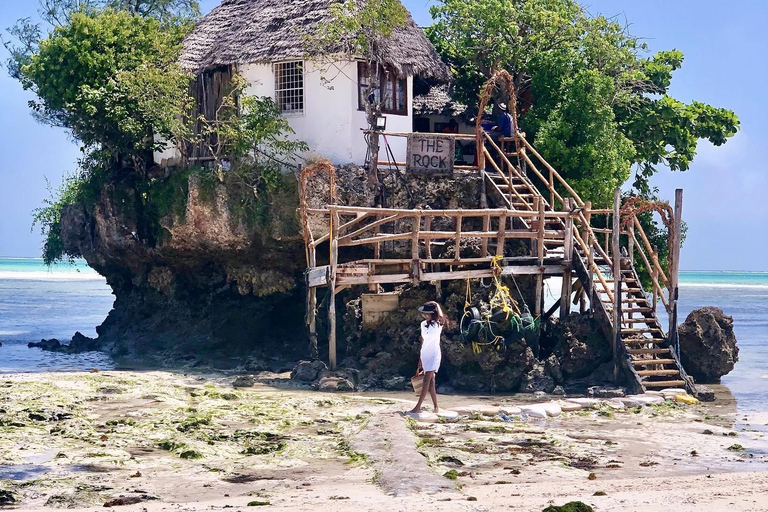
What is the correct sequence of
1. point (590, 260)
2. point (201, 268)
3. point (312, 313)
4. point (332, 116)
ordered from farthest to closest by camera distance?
point (201, 268), point (332, 116), point (312, 313), point (590, 260)

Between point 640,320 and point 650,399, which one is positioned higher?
point 640,320

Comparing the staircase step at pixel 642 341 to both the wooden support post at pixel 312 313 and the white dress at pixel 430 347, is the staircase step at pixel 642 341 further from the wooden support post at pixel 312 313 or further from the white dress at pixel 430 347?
the wooden support post at pixel 312 313

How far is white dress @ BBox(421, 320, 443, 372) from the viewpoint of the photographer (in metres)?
15.6

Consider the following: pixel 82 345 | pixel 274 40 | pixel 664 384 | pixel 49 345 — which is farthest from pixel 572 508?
pixel 49 345

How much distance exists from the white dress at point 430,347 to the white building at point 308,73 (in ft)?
30.5

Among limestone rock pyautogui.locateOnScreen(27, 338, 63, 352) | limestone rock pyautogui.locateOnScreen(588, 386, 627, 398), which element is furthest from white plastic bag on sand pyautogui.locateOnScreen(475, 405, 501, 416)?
limestone rock pyautogui.locateOnScreen(27, 338, 63, 352)

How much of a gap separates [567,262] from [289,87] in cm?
795

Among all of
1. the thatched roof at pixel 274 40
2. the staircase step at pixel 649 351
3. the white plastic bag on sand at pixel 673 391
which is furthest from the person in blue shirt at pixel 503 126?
the white plastic bag on sand at pixel 673 391

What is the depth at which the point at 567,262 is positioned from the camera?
21156mm

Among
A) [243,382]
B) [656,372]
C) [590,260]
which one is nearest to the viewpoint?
[656,372]

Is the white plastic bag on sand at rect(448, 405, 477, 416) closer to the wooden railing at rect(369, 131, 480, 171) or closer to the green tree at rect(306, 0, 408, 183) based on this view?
the green tree at rect(306, 0, 408, 183)

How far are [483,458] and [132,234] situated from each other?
1579cm

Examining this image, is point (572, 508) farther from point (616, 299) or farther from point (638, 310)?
point (638, 310)

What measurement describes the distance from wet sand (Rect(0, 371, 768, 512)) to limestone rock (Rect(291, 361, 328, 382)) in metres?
1.36
